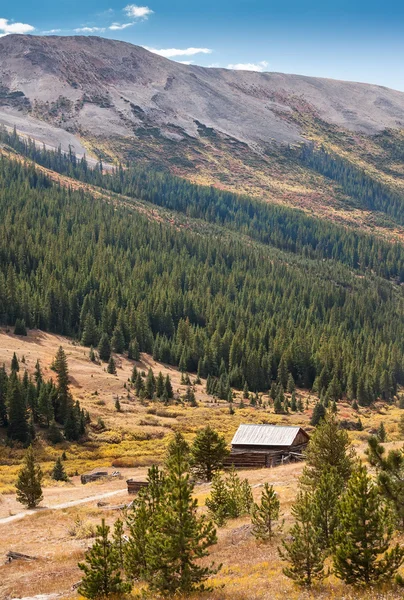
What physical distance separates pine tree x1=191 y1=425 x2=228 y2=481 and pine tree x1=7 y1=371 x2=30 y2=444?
34714mm

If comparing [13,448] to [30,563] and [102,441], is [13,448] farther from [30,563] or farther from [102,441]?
[30,563]

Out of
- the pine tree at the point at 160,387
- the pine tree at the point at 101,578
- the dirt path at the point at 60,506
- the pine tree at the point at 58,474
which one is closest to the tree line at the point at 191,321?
the pine tree at the point at 160,387

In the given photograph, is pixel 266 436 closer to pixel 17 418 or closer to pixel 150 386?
pixel 17 418

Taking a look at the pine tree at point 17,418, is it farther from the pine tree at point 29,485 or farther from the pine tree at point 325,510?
the pine tree at point 325,510

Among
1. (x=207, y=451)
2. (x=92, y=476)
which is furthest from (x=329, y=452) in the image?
(x=92, y=476)

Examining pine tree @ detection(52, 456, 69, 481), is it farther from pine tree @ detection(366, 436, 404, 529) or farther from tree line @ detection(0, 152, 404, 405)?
tree line @ detection(0, 152, 404, 405)

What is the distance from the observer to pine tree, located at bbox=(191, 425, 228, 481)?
5425cm

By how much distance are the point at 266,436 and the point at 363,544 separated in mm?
38711

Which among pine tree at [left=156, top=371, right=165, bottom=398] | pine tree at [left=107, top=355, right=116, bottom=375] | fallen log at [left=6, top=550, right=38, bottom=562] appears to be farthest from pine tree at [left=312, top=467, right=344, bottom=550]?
pine tree at [left=107, top=355, right=116, bottom=375]

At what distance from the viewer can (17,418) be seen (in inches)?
3250

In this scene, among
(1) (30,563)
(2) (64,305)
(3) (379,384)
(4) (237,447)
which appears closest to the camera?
(1) (30,563)

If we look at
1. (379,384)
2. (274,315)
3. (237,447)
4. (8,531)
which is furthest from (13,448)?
(274,315)

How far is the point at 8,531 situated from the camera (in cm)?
4412

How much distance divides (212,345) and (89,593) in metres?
123
